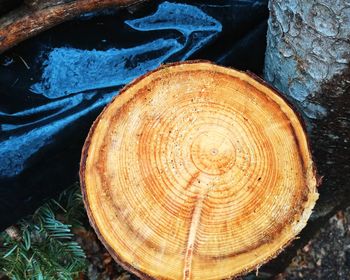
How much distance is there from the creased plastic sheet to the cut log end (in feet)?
0.99

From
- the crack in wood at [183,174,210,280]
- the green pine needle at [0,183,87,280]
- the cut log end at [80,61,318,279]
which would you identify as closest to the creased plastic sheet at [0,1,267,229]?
the green pine needle at [0,183,87,280]

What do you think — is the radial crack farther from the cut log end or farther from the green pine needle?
the green pine needle

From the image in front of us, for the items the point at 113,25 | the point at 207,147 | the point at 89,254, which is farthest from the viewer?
the point at 89,254

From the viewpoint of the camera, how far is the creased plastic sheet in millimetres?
1292

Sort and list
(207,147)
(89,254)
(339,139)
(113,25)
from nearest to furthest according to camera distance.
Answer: (207,147) < (339,139) < (113,25) < (89,254)

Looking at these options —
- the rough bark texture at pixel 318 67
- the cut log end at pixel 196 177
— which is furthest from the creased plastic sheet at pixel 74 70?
the cut log end at pixel 196 177

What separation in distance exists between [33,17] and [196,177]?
58 cm

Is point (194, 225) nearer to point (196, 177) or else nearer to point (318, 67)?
point (196, 177)

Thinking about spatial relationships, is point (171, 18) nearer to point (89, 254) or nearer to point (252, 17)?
point (252, 17)

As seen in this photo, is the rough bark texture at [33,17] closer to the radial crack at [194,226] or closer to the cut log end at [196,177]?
the cut log end at [196,177]

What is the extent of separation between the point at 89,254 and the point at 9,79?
0.73m

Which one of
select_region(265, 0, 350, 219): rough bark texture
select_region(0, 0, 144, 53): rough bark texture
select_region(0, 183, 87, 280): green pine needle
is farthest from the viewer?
select_region(0, 183, 87, 280): green pine needle

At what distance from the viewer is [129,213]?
3.36 feet

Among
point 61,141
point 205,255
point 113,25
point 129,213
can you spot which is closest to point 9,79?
point 61,141
